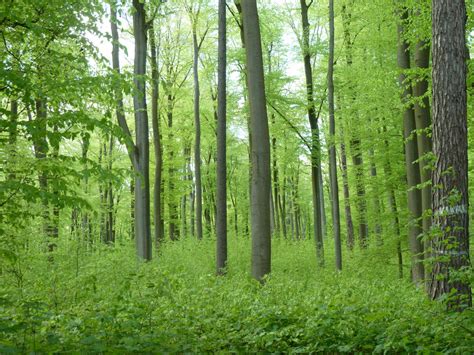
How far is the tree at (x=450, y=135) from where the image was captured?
5.64 m

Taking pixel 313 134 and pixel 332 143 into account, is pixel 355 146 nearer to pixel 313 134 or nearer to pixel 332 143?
pixel 313 134

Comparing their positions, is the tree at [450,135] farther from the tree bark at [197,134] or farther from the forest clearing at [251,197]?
the tree bark at [197,134]

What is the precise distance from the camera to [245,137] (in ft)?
97.2

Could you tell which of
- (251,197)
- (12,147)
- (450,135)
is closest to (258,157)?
(251,197)

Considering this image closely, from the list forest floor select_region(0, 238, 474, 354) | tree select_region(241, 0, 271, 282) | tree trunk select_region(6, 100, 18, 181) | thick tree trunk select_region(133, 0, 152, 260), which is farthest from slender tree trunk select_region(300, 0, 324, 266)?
tree trunk select_region(6, 100, 18, 181)

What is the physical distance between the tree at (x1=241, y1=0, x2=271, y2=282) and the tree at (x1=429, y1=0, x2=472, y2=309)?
4394 mm

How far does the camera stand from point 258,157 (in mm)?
9953

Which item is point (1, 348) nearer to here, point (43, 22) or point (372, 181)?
point (43, 22)

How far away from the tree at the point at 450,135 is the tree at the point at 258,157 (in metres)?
4.39

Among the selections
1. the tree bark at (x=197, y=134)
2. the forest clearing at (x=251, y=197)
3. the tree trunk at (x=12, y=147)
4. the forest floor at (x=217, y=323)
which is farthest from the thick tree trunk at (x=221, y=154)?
the tree bark at (x=197, y=134)

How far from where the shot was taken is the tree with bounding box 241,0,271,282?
9789 mm

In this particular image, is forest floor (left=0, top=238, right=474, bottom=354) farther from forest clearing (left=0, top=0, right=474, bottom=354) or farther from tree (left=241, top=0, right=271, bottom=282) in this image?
tree (left=241, top=0, right=271, bottom=282)

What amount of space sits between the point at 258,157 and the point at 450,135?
4780mm

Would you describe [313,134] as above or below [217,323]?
above
